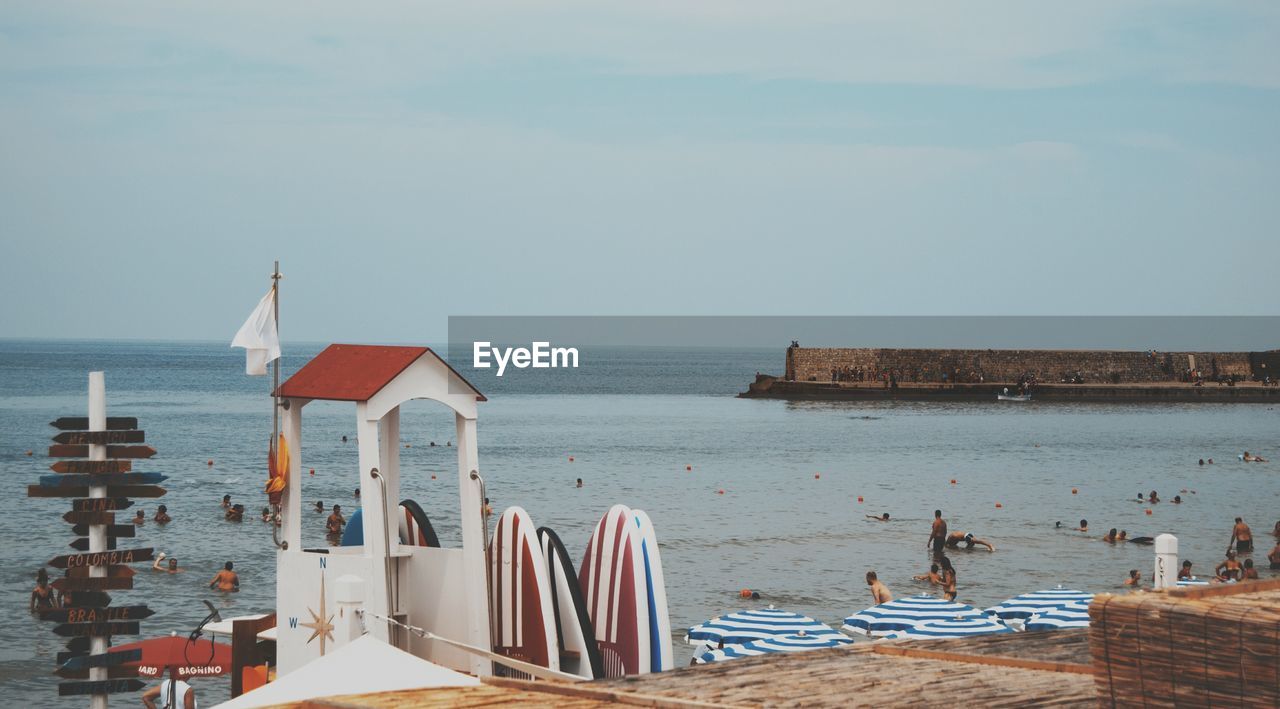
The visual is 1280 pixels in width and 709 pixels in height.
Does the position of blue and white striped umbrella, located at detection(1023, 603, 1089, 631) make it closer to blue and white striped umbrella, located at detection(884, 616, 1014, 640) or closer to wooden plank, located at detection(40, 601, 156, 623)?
blue and white striped umbrella, located at detection(884, 616, 1014, 640)

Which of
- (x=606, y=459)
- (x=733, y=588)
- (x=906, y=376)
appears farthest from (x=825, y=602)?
(x=906, y=376)

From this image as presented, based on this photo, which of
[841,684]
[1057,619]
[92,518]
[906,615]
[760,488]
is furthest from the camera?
[760,488]

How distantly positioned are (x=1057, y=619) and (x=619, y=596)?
823 cm

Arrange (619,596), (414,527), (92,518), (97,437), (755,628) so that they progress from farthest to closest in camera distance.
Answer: (755,628) < (414,527) < (619,596) < (92,518) < (97,437)

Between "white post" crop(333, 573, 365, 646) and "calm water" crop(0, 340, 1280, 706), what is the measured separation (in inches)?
484

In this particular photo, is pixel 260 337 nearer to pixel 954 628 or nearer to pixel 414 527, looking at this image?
pixel 414 527

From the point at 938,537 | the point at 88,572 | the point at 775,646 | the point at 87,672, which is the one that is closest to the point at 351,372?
the point at 88,572

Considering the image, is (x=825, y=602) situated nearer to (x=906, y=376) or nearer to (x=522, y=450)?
(x=522, y=450)

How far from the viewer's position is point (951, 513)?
51969 millimetres

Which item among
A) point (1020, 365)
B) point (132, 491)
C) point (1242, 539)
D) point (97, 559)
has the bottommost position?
point (1242, 539)

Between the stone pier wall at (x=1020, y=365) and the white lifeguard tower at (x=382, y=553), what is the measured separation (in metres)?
113

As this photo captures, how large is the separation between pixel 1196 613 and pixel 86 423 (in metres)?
11.1

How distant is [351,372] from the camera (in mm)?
14062

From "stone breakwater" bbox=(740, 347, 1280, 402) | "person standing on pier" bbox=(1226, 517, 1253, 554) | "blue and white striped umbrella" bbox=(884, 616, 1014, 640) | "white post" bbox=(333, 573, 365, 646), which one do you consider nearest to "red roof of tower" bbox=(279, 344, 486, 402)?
"white post" bbox=(333, 573, 365, 646)
